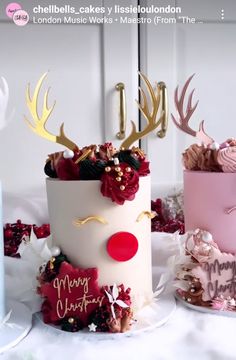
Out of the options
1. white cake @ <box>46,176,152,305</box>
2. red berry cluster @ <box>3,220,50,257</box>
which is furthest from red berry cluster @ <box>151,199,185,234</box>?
white cake @ <box>46,176,152,305</box>

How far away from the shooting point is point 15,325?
1.95 ft

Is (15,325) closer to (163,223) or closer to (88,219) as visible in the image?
(88,219)

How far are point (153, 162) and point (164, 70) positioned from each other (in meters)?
0.33

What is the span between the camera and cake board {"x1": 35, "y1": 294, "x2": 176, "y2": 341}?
57cm

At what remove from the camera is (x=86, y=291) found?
0.59m

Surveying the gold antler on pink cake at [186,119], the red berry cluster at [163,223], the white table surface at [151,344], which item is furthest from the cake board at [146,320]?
the red berry cluster at [163,223]

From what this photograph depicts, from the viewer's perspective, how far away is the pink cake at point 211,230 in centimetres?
64

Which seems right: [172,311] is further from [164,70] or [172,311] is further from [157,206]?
[164,70]

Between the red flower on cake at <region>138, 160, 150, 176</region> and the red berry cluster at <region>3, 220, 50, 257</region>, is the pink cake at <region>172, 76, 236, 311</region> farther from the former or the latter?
the red berry cluster at <region>3, 220, 50, 257</region>

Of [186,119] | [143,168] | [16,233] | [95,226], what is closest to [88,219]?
[95,226]

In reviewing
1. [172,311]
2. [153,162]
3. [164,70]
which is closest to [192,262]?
[172,311]

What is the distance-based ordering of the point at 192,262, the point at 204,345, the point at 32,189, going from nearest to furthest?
1. the point at 204,345
2. the point at 192,262
3. the point at 32,189

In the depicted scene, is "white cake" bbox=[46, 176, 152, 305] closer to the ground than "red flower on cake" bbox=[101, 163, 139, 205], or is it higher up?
closer to the ground

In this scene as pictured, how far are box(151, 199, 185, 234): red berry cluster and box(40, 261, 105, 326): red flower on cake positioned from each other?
506 mm
